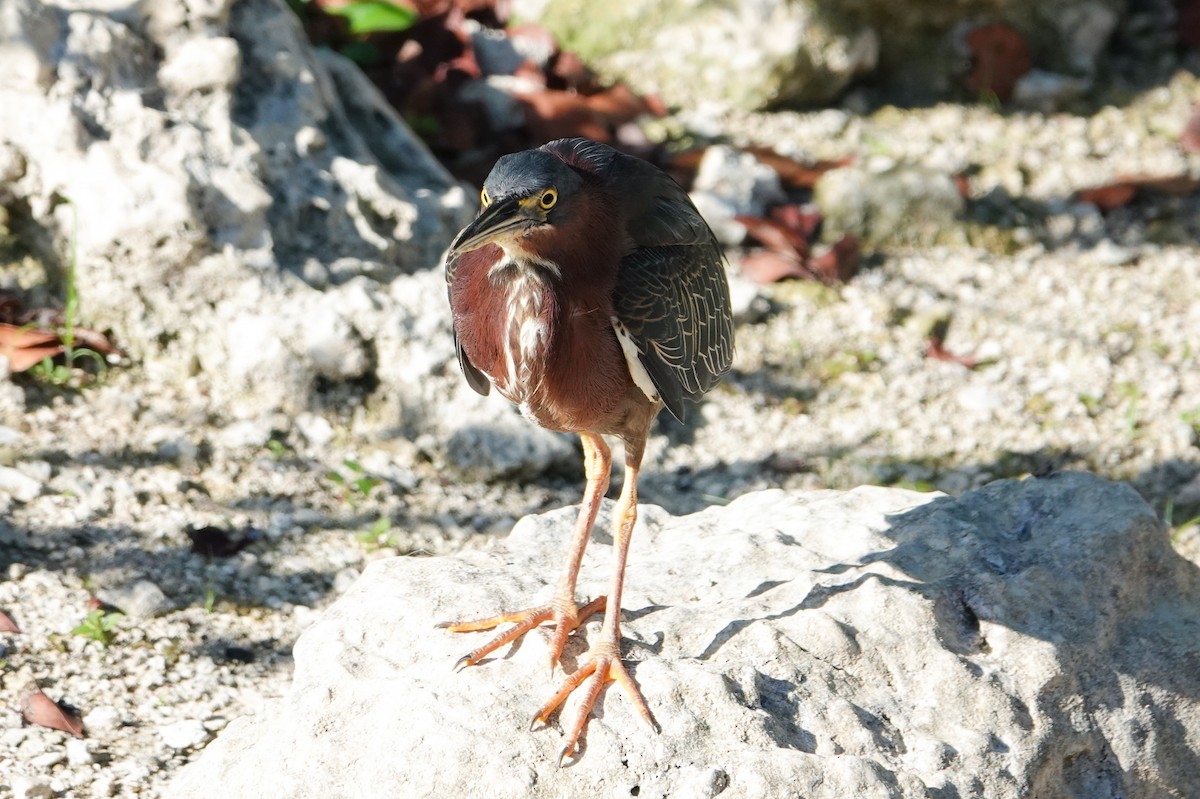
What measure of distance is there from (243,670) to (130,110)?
114 inches

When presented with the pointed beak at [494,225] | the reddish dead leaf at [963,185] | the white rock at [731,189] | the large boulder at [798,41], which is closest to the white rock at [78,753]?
the pointed beak at [494,225]

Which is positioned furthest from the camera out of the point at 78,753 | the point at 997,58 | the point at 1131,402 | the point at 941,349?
the point at 997,58

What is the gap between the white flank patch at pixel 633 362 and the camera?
399 centimetres

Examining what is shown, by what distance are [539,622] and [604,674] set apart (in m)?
0.46

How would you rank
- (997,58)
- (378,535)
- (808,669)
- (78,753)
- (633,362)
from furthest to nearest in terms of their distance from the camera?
1. (997,58)
2. (378,535)
3. (78,753)
4. (633,362)
5. (808,669)

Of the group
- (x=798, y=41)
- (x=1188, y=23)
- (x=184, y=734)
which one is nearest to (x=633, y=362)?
(x=184, y=734)

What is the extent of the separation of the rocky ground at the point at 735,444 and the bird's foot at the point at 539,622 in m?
1.07

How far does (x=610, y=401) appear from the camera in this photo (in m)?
4.06

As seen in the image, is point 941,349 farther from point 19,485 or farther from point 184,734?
point 19,485

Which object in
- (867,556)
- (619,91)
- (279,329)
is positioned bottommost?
(867,556)

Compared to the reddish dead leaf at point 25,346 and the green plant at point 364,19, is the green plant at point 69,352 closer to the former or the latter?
the reddish dead leaf at point 25,346

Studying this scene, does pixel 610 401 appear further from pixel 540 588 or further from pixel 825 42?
pixel 825 42

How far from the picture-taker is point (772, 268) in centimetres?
762

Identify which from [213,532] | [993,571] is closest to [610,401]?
[993,571]
